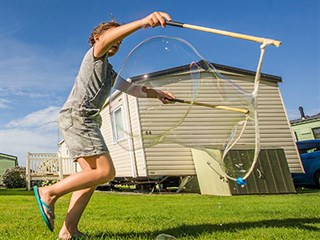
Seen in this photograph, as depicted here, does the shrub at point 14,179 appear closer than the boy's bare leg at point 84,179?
No

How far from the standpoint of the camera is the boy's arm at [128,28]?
2.51 metres

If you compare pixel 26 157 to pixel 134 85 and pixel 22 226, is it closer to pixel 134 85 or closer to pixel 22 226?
pixel 22 226

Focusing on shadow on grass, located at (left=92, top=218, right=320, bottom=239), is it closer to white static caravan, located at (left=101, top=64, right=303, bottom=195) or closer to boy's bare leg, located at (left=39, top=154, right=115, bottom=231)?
boy's bare leg, located at (left=39, top=154, right=115, bottom=231)

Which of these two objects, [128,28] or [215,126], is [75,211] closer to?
[128,28]

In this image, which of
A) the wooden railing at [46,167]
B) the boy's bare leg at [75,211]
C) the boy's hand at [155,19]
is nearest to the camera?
the boy's hand at [155,19]

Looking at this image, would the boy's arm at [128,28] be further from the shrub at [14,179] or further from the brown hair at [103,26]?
the shrub at [14,179]

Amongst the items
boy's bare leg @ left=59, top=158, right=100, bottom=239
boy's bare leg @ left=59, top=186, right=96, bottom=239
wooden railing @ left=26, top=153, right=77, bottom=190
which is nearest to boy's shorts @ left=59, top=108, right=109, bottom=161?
boy's bare leg @ left=59, top=158, right=100, bottom=239

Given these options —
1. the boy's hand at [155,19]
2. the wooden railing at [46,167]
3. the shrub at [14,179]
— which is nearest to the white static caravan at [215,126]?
the wooden railing at [46,167]

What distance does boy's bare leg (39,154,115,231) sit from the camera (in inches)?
113

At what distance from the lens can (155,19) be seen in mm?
2506

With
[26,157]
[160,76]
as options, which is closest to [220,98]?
[160,76]

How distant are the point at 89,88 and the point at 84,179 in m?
0.75

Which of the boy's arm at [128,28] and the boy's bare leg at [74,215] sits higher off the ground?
the boy's arm at [128,28]

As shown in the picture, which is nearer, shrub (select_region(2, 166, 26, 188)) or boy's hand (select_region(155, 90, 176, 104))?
boy's hand (select_region(155, 90, 176, 104))
